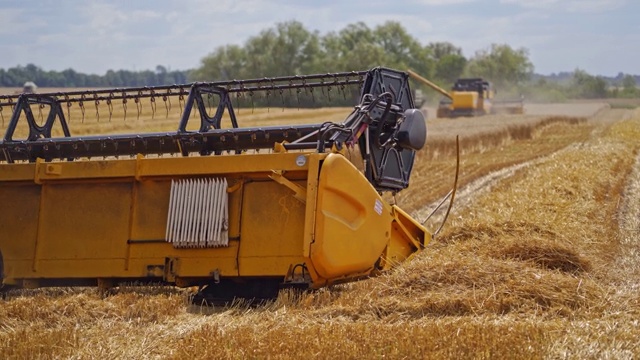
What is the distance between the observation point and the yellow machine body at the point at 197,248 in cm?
748

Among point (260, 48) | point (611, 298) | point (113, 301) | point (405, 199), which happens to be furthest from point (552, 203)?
point (260, 48)

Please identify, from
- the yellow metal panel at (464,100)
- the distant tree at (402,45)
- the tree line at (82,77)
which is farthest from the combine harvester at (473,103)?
the distant tree at (402,45)

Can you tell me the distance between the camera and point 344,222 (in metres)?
7.49

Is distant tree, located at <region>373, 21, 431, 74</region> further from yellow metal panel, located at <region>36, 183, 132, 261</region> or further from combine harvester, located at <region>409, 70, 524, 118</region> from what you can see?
yellow metal panel, located at <region>36, 183, 132, 261</region>

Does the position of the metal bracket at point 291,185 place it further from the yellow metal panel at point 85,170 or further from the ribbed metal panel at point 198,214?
the yellow metal panel at point 85,170

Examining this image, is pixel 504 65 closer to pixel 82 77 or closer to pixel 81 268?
pixel 82 77

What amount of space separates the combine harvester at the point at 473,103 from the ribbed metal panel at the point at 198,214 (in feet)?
140

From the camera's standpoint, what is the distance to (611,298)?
7.05m

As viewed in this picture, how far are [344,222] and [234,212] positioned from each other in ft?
3.29

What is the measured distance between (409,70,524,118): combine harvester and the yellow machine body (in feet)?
139

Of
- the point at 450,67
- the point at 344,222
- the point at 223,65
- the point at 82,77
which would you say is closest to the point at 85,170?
the point at 344,222

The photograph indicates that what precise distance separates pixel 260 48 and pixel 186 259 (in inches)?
2838

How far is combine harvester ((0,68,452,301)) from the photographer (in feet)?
24.8

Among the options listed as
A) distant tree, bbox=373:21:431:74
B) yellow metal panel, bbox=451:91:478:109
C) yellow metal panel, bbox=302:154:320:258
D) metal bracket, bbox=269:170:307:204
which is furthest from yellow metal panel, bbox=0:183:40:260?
distant tree, bbox=373:21:431:74
